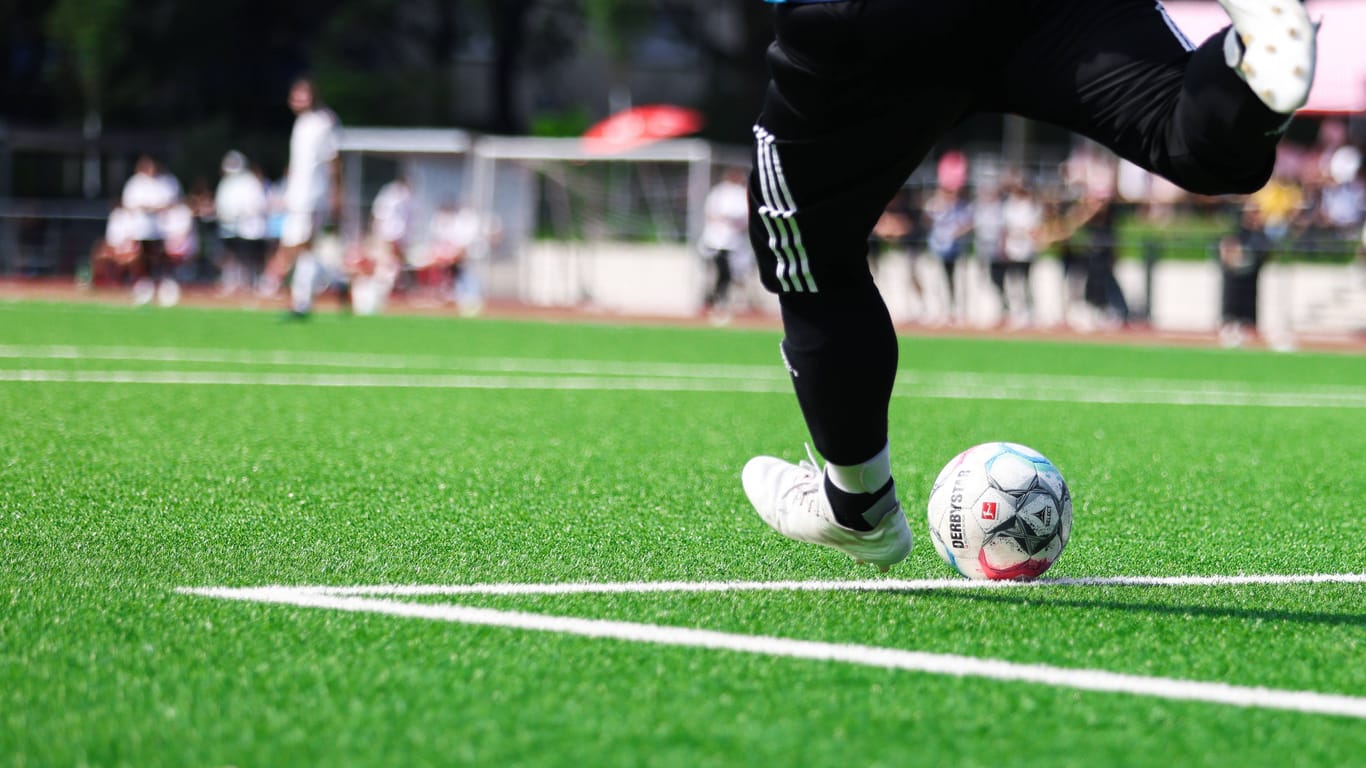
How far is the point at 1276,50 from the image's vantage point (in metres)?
2.50

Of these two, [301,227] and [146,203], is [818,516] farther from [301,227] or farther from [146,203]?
[146,203]

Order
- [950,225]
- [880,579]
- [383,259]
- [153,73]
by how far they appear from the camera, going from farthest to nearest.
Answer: [153,73] → [383,259] → [950,225] → [880,579]

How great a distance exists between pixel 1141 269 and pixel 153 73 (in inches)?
929

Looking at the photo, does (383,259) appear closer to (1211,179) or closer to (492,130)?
(492,130)

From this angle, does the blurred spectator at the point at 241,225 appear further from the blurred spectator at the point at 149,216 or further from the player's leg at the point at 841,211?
the player's leg at the point at 841,211

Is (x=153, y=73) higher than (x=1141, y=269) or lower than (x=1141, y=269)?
higher

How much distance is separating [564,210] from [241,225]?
204 inches

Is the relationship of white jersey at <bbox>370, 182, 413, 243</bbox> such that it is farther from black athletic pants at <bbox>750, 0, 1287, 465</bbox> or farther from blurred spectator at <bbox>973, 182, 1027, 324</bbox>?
black athletic pants at <bbox>750, 0, 1287, 465</bbox>

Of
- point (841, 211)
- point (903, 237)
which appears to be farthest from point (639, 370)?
point (903, 237)

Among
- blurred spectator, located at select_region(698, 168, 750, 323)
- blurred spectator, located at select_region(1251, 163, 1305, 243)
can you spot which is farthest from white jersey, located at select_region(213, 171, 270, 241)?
blurred spectator, located at select_region(1251, 163, 1305, 243)

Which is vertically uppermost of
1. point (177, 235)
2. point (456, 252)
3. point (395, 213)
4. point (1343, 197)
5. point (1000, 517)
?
point (1343, 197)

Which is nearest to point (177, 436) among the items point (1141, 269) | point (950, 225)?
point (950, 225)

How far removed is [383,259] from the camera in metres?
26.4

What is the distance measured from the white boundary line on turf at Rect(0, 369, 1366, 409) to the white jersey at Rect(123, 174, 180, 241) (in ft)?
53.2
